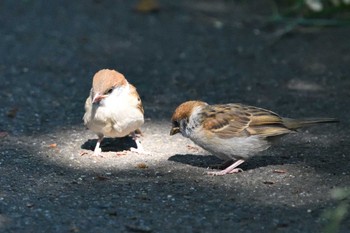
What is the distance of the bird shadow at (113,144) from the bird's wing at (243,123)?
112 cm

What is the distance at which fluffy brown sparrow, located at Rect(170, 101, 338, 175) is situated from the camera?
254 inches

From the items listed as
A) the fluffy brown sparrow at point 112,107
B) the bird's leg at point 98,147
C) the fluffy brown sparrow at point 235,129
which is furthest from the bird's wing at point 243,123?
the bird's leg at point 98,147

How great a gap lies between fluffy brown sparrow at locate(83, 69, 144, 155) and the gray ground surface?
1.01ft

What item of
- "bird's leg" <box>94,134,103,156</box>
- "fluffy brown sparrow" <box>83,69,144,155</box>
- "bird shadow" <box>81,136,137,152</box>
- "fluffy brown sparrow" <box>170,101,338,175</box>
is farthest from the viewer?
"bird shadow" <box>81,136,137,152</box>

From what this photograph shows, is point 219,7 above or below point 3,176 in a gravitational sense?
above

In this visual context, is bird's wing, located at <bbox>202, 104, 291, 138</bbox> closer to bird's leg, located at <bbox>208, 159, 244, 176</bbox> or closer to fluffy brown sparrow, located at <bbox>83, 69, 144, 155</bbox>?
bird's leg, located at <bbox>208, 159, 244, 176</bbox>

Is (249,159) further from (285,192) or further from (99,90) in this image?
(99,90)

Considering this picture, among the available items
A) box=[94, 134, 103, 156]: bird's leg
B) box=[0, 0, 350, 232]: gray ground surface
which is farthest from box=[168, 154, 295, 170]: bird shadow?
box=[94, 134, 103, 156]: bird's leg

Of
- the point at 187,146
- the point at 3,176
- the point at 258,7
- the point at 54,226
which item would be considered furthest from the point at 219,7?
the point at 54,226

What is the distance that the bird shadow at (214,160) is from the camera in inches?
268

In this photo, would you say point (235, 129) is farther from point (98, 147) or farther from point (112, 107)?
point (98, 147)

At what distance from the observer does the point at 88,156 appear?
7023 mm

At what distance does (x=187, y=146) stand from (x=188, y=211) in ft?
5.55

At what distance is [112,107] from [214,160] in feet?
3.44
